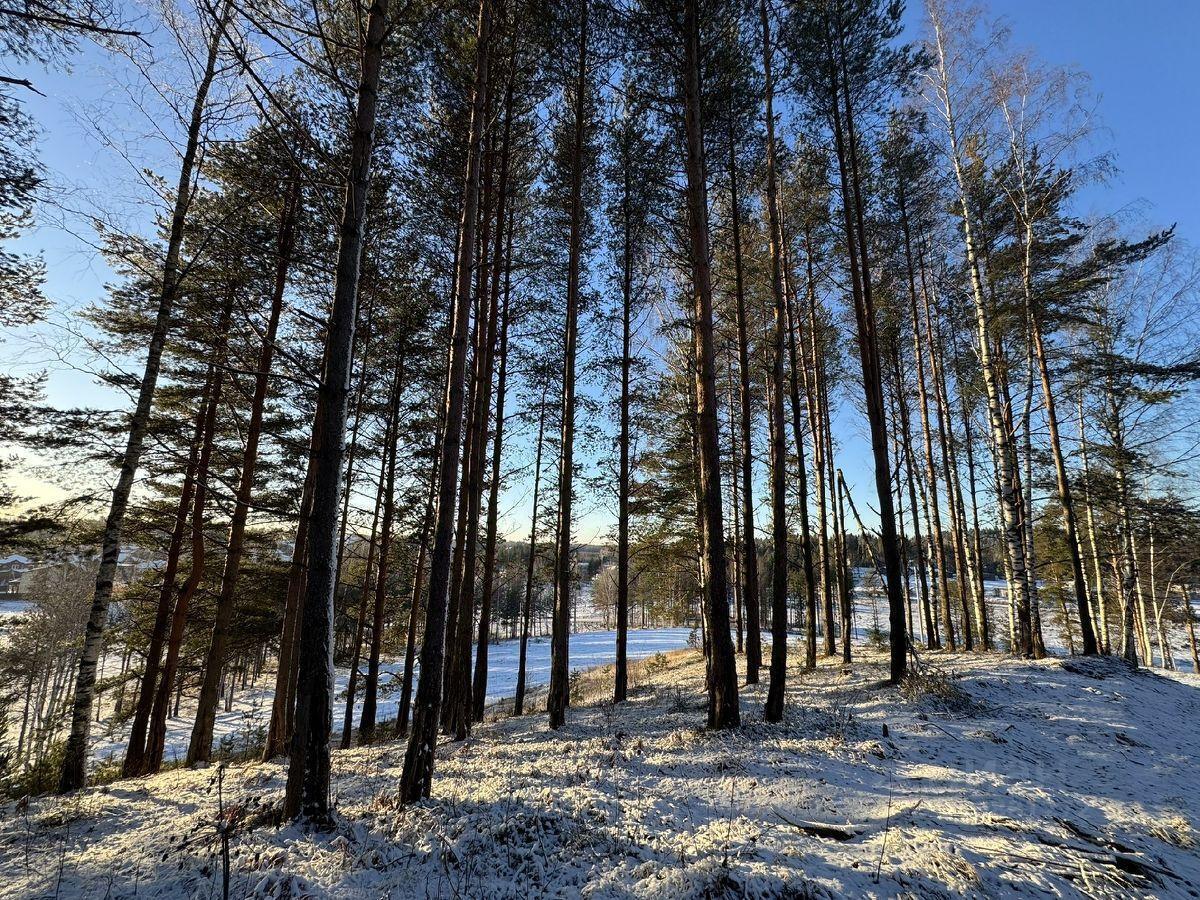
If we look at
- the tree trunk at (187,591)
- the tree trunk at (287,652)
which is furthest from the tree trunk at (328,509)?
the tree trunk at (187,591)

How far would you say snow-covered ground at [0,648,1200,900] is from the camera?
135 inches

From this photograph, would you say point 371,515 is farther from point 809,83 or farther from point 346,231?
point 809,83

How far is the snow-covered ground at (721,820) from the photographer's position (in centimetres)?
342

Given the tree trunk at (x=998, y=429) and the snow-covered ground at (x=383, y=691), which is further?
the snow-covered ground at (x=383, y=691)

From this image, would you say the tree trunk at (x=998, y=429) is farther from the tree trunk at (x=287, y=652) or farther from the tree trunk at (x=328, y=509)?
the tree trunk at (x=287, y=652)

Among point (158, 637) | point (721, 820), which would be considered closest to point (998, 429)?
point (721, 820)

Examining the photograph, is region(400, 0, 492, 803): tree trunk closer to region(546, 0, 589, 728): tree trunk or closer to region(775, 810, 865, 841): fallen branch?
region(546, 0, 589, 728): tree trunk

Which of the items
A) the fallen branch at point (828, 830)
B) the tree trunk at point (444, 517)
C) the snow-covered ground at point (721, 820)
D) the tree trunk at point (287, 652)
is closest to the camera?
the snow-covered ground at point (721, 820)

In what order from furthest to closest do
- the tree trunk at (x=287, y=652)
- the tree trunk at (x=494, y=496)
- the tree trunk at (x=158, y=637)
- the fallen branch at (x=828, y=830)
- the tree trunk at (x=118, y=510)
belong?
the tree trunk at (x=494, y=496) < the tree trunk at (x=287, y=652) < the tree trunk at (x=158, y=637) < the tree trunk at (x=118, y=510) < the fallen branch at (x=828, y=830)

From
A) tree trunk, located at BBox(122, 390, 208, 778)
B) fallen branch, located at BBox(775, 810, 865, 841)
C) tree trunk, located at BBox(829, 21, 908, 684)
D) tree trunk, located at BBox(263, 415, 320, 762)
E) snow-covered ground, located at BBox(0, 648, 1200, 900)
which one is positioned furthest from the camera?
tree trunk, located at BBox(263, 415, 320, 762)

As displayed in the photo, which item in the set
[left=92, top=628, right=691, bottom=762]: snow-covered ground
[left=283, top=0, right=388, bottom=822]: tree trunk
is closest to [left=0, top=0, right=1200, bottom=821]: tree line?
[left=283, top=0, right=388, bottom=822]: tree trunk

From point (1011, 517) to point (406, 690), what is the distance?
54.9ft

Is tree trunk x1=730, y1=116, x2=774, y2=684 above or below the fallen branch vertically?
above

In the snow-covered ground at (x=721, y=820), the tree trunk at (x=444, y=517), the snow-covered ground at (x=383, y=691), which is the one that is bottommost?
the snow-covered ground at (x=383, y=691)
